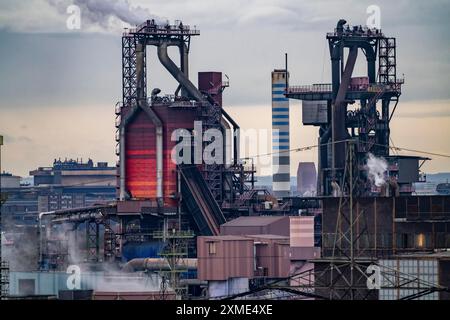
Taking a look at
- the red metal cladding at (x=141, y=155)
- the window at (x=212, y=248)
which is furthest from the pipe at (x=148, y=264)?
the red metal cladding at (x=141, y=155)

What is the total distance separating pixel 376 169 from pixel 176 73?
20.6m

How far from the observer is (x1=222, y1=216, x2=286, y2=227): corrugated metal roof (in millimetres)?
124938

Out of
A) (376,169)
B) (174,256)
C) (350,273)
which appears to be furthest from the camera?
(376,169)

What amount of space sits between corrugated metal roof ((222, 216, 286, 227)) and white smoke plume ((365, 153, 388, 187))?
7.75 m

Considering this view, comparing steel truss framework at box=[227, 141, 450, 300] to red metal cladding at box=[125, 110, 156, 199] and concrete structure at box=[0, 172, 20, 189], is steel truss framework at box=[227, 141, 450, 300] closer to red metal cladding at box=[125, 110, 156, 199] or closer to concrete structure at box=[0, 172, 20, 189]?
red metal cladding at box=[125, 110, 156, 199]

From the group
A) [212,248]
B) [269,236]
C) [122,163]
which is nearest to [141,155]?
[122,163]

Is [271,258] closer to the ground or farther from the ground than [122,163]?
closer to the ground

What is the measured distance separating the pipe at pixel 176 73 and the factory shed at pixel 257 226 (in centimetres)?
1217

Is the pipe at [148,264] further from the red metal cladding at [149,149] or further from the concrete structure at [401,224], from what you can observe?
the concrete structure at [401,224]

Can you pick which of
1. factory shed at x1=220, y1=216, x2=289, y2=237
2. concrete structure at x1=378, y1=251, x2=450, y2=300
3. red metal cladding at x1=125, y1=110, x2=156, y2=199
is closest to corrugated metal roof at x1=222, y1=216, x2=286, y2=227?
factory shed at x1=220, y1=216, x2=289, y2=237

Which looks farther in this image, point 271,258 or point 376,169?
point 376,169

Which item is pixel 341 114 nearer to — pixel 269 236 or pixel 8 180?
pixel 269 236

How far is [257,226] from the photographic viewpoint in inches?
4887

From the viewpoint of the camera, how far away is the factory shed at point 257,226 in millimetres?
123500
